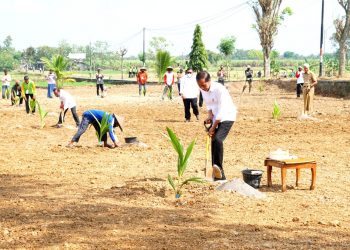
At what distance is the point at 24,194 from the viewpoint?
284 inches

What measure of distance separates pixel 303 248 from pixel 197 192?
2.44 metres

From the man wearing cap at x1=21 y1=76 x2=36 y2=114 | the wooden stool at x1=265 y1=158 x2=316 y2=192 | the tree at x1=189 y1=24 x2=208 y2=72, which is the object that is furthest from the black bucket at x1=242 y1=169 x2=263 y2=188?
the tree at x1=189 y1=24 x2=208 y2=72

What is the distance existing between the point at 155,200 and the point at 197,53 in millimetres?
39873

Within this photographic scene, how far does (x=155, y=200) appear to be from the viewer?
684 centimetres

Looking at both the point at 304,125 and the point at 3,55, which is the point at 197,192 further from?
the point at 3,55

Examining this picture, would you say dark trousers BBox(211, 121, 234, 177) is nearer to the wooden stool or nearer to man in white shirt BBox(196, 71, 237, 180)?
man in white shirt BBox(196, 71, 237, 180)

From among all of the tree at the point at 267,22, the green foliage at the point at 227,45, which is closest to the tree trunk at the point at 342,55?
the tree at the point at 267,22

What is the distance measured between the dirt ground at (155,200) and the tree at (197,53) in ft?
108

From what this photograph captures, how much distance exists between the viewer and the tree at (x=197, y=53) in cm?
4578

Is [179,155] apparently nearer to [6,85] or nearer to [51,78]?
[6,85]

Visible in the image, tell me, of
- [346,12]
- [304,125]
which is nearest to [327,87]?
[346,12]

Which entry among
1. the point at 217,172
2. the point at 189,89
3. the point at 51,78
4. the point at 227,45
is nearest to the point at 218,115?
the point at 217,172

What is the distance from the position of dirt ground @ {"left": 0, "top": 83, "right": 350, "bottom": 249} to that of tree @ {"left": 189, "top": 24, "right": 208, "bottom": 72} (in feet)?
108

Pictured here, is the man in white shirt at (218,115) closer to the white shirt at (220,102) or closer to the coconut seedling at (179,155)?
the white shirt at (220,102)
